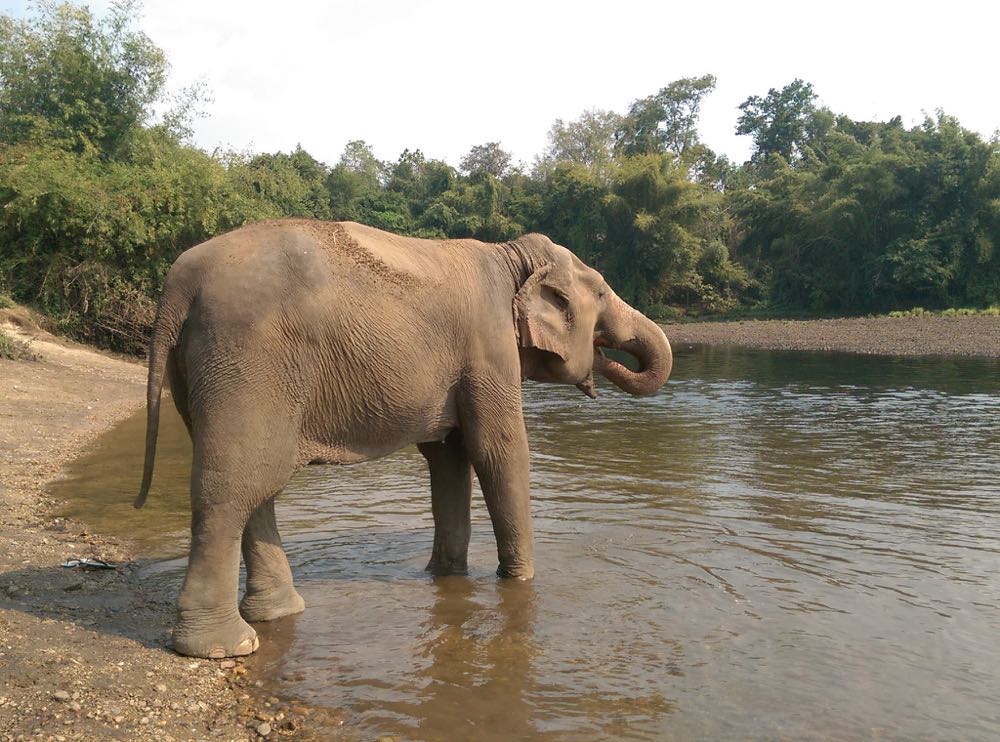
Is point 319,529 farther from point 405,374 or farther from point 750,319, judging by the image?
point 750,319

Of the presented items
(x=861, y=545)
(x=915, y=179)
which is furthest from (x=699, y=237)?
(x=861, y=545)

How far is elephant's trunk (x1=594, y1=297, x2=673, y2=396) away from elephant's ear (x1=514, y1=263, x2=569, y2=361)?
60 centimetres

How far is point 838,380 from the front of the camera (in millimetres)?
20766

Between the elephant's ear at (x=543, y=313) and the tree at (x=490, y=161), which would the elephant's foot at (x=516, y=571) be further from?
the tree at (x=490, y=161)

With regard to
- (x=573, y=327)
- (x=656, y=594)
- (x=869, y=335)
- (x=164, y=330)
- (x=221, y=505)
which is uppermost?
(x=869, y=335)

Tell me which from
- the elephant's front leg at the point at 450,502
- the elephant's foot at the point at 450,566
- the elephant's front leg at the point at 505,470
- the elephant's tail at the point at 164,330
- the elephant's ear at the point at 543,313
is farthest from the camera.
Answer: the elephant's foot at the point at 450,566

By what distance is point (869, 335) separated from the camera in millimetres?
32125

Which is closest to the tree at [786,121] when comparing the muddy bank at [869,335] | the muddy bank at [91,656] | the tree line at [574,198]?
the tree line at [574,198]

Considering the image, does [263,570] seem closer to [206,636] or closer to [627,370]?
[206,636]

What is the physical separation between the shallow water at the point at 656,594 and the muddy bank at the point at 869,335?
16815 mm

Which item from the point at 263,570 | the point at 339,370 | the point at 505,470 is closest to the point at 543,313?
the point at 505,470

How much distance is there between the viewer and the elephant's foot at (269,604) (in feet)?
18.0

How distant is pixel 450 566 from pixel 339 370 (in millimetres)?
2114

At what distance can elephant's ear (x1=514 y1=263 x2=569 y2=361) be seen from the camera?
6.10 m
